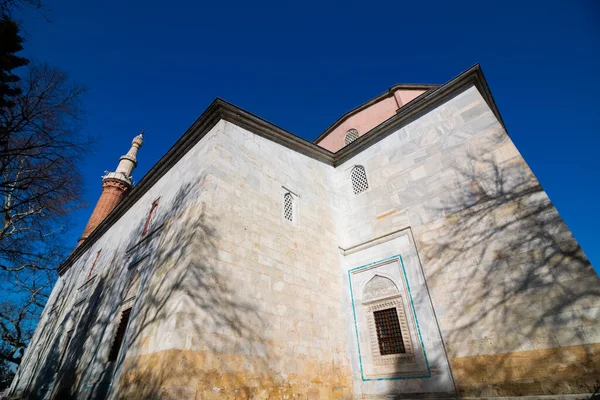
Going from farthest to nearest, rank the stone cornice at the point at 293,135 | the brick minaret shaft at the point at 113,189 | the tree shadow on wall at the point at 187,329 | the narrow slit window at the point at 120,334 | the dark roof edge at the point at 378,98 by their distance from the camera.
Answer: the brick minaret shaft at the point at 113,189 < the dark roof edge at the point at 378,98 < the stone cornice at the point at 293,135 < the narrow slit window at the point at 120,334 < the tree shadow on wall at the point at 187,329

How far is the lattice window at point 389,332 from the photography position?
5.65 metres

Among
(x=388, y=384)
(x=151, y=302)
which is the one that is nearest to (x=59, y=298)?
(x=151, y=302)

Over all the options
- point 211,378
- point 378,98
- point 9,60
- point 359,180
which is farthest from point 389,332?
point 9,60

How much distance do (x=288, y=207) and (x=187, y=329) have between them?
3.59m

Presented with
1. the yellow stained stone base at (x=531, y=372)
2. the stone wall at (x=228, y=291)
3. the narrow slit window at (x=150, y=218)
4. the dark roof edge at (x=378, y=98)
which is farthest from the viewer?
the dark roof edge at (x=378, y=98)

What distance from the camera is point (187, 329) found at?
404cm

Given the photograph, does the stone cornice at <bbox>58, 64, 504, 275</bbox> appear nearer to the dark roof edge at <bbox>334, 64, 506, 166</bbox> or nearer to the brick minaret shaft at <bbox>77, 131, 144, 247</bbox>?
the dark roof edge at <bbox>334, 64, 506, 166</bbox>

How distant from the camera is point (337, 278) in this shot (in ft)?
22.6

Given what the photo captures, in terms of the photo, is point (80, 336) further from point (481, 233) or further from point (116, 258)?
point (481, 233)

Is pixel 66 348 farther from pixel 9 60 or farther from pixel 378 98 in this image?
pixel 378 98

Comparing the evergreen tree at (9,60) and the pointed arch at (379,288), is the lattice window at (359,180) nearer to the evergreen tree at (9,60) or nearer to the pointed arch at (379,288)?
the pointed arch at (379,288)

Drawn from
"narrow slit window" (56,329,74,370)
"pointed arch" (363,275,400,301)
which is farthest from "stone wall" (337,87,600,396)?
"narrow slit window" (56,329,74,370)

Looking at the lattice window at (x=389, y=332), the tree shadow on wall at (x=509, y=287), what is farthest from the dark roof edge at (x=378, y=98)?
the lattice window at (x=389, y=332)

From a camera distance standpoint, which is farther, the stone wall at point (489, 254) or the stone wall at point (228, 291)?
the stone wall at point (228, 291)
